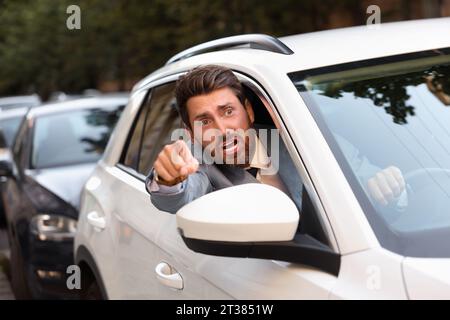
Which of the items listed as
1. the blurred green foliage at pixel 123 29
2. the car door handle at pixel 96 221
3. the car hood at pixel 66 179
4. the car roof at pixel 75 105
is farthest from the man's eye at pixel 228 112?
the blurred green foliage at pixel 123 29

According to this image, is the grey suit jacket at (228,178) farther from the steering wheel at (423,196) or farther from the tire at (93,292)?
the tire at (93,292)

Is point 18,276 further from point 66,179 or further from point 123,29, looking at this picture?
point 123,29

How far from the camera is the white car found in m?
2.17

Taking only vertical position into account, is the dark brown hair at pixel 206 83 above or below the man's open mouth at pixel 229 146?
above

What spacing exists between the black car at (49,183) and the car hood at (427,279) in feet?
12.4

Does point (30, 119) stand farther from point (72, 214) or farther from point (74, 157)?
point (72, 214)

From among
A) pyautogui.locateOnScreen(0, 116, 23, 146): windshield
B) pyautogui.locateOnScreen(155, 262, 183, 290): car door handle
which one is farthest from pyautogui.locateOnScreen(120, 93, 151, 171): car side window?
pyautogui.locateOnScreen(0, 116, 23, 146): windshield

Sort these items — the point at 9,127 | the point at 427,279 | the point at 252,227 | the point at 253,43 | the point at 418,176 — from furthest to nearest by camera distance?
the point at 9,127 < the point at 253,43 < the point at 418,176 < the point at 252,227 < the point at 427,279

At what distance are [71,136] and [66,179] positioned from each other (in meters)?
1.06

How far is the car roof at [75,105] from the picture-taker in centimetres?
807

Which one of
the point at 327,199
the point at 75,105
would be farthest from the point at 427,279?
the point at 75,105

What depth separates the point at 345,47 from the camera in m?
2.88

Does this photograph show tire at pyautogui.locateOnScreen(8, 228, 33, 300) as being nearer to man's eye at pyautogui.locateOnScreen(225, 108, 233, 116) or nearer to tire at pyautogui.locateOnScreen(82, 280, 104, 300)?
tire at pyautogui.locateOnScreen(82, 280, 104, 300)

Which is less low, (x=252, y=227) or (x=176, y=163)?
(x=176, y=163)
